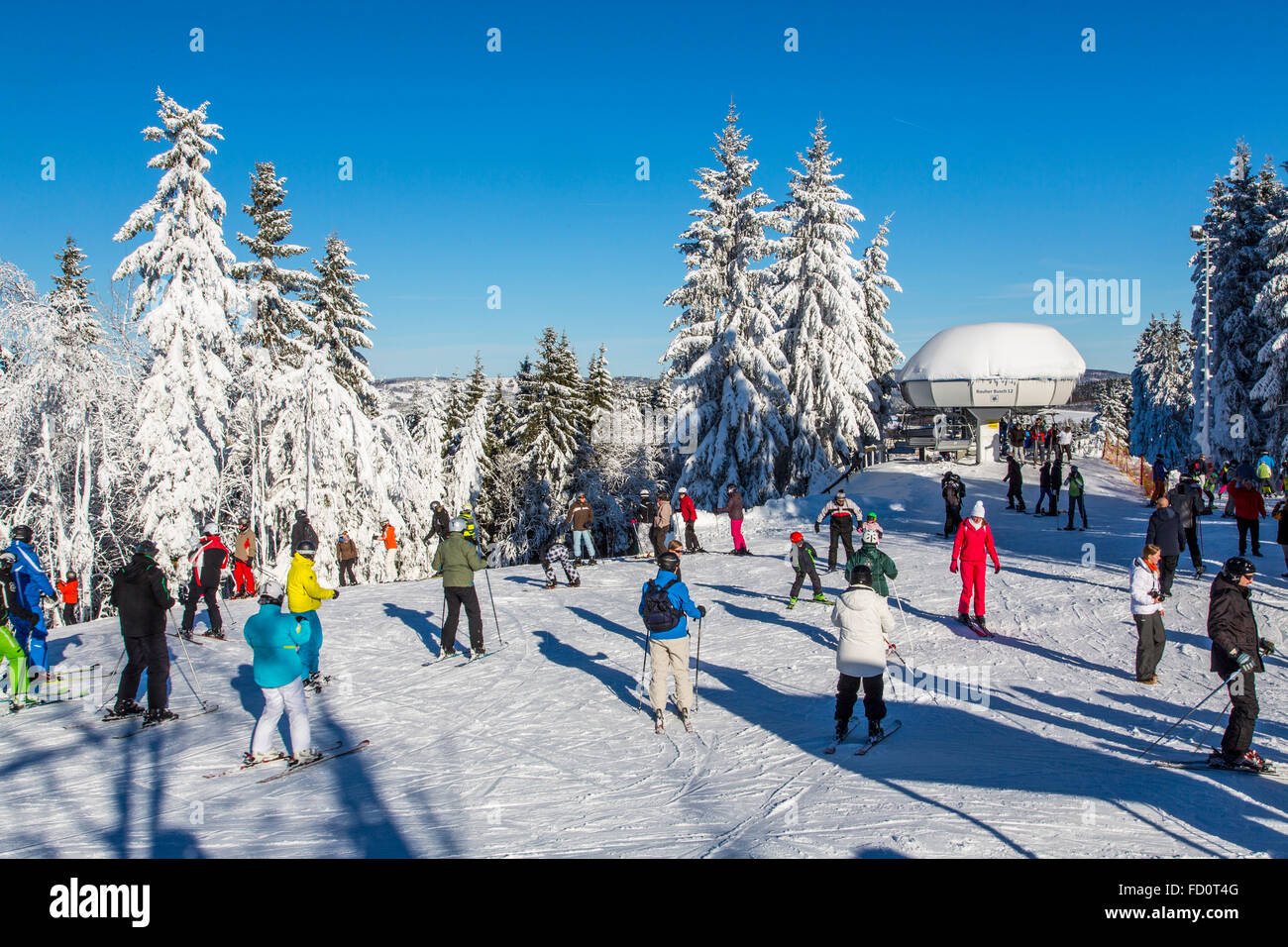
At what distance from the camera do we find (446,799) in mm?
6504

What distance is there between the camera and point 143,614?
8.13 meters

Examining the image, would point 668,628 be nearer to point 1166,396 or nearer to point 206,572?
point 206,572

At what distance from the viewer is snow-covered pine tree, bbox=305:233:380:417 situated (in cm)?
2753

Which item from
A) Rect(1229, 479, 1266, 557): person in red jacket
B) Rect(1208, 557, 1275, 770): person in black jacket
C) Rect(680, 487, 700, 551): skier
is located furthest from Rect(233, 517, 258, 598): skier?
Rect(1229, 479, 1266, 557): person in red jacket

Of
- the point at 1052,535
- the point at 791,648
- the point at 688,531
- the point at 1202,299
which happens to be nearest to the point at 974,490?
the point at 1052,535

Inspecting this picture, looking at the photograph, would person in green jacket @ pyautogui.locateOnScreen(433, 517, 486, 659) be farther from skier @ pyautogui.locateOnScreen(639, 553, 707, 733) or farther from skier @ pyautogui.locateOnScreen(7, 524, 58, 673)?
skier @ pyautogui.locateOnScreen(7, 524, 58, 673)

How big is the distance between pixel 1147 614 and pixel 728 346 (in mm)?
18976

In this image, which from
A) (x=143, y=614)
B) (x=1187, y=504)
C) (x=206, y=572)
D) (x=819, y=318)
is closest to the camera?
(x=143, y=614)

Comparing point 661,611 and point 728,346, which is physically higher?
point 728,346

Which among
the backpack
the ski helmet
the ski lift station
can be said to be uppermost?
the ski lift station

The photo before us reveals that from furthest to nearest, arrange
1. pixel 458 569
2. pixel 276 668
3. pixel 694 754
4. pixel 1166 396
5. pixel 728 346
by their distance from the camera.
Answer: pixel 1166 396 → pixel 728 346 → pixel 458 569 → pixel 694 754 → pixel 276 668

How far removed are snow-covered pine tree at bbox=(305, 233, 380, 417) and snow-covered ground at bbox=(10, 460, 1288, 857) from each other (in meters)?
15.2

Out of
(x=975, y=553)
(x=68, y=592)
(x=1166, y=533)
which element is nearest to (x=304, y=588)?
(x=975, y=553)
